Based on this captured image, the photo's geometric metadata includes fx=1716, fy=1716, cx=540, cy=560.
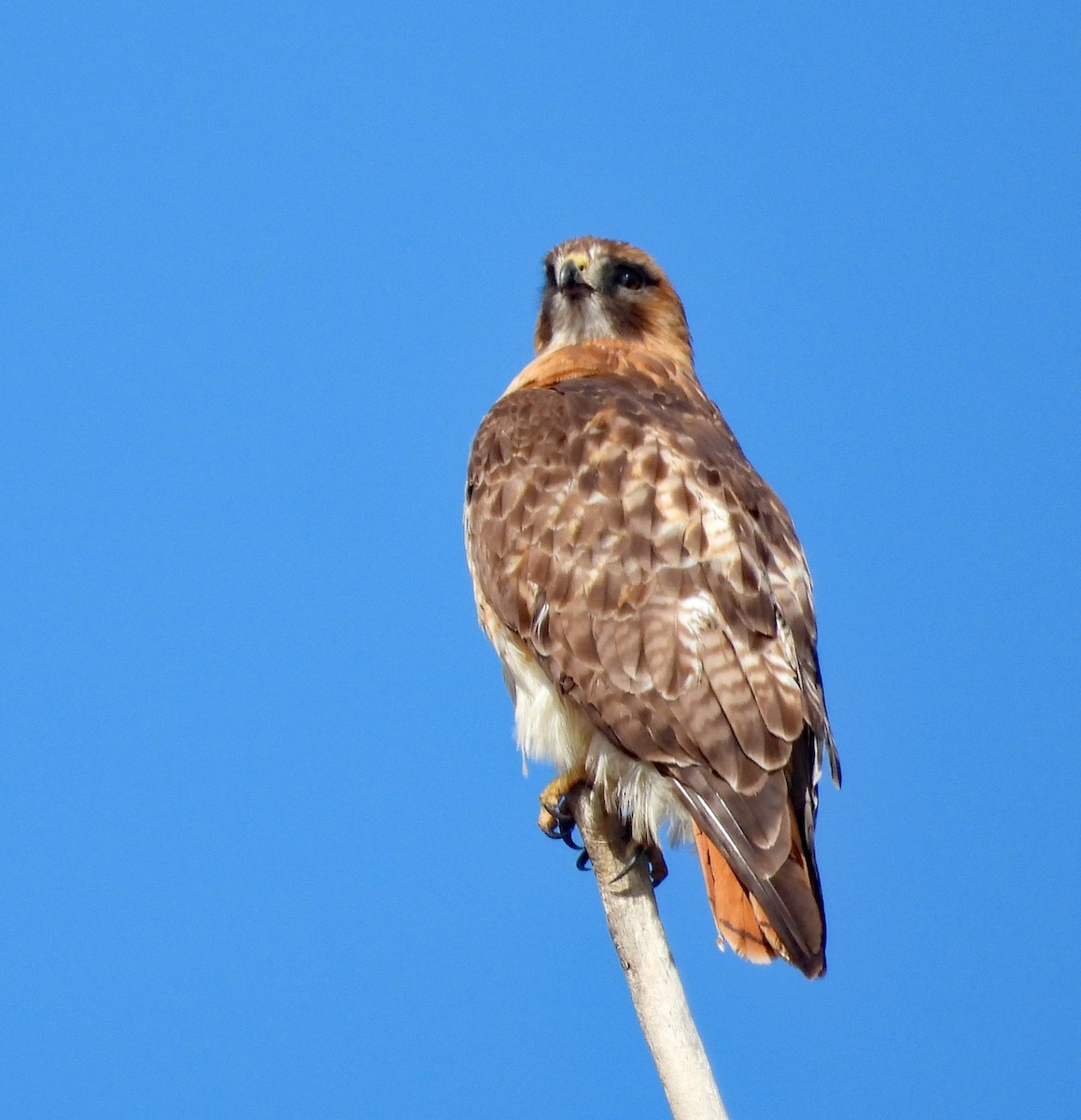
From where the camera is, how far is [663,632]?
10.5 ft

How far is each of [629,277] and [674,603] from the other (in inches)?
50.2

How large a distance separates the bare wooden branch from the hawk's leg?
201 mm

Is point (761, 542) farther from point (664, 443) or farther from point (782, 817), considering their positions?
point (782, 817)

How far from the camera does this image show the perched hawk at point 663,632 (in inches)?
118

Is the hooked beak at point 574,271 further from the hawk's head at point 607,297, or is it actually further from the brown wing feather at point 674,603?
the brown wing feather at point 674,603

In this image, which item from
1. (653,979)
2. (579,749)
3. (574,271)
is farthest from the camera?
(574,271)

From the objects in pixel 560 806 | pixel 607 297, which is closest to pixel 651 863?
pixel 560 806

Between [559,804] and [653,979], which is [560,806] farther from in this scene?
[653,979]

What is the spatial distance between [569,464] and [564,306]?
2.75 feet

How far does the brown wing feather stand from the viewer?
3.02 meters

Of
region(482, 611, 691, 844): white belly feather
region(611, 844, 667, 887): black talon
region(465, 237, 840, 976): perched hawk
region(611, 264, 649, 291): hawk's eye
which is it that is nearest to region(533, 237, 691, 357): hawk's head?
region(611, 264, 649, 291): hawk's eye

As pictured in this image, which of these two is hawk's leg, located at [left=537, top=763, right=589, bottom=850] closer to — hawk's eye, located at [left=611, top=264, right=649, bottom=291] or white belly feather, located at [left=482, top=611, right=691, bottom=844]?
white belly feather, located at [left=482, top=611, right=691, bottom=844]

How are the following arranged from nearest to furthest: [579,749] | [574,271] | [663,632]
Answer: [663,632]
[579,749]
[574,271]

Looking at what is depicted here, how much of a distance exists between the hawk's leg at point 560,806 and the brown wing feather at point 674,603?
21 cm
